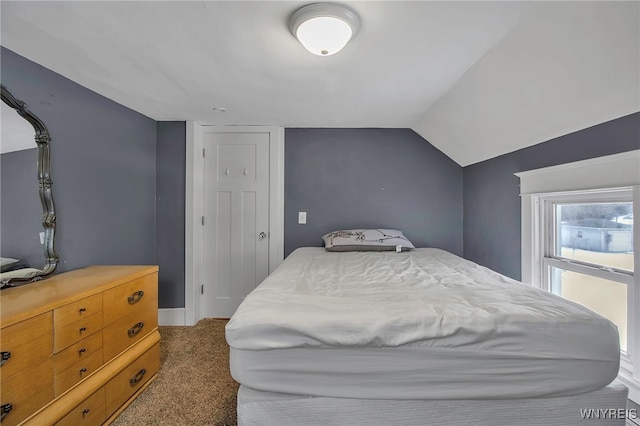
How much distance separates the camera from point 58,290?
1.31 metres

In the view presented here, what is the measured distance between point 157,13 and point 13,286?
1.54m

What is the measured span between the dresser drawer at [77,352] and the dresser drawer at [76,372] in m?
0.02

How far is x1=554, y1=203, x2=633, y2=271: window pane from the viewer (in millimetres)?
1344

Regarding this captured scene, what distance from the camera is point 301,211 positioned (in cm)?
284

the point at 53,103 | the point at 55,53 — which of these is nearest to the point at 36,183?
the point at 53,103

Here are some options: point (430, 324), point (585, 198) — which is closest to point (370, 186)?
point (585, 198)

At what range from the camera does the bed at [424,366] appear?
3.11ft

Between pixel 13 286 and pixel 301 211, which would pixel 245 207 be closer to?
pixel 301 211

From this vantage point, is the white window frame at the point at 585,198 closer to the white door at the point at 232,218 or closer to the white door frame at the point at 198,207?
the white door frame at the point at 198,207

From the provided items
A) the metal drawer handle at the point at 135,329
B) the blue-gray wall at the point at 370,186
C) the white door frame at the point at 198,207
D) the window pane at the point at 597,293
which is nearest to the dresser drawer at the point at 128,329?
the metal drawer handle at the point at 135,329

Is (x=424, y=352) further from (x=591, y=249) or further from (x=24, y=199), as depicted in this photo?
(x=24, y=199)

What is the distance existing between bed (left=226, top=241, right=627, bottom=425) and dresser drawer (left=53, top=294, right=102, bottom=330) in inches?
32.7

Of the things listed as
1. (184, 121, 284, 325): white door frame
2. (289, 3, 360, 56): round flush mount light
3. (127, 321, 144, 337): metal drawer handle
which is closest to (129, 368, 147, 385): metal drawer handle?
(127, 321, 144, 337): metal drawer handle

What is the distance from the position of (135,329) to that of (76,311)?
45cm
